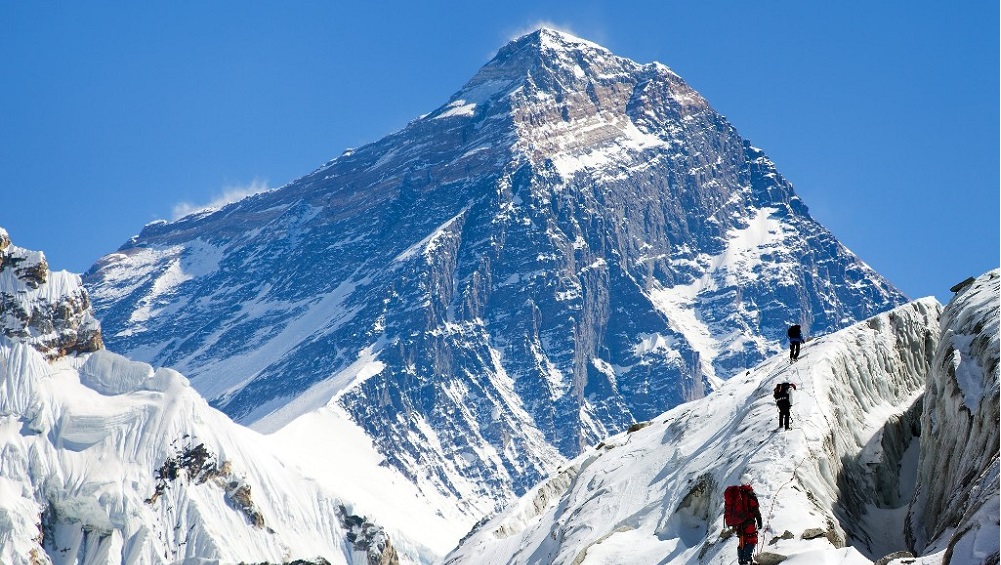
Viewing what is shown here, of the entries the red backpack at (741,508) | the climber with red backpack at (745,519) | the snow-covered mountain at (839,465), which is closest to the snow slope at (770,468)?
the snow-covered mountain at (839,465)

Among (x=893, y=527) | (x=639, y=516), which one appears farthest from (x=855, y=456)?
(x=639, y=516)

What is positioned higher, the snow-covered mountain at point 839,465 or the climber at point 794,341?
the climber at point 794,341

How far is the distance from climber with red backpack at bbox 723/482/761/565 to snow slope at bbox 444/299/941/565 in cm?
132

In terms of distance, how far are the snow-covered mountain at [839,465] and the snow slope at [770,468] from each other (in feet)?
0.29

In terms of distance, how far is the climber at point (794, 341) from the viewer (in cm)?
5706

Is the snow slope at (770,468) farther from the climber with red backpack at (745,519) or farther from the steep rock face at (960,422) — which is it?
the steep rock face at (960,422)

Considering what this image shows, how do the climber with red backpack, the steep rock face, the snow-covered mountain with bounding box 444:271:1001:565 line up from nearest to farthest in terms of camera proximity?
the climber with red backpack
the snow-covered mountain with bounding box 444:271:1001:565
the steep rock face

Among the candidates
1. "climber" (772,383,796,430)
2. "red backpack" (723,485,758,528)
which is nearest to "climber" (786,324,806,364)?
"climber" (772,383,796,430)

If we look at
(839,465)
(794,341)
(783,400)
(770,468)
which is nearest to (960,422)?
(839,465)

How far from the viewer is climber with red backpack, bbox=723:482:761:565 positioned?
3628cm

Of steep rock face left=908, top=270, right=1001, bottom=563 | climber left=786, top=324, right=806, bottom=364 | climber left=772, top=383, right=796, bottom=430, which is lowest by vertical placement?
steep rock face left=908, top=270, right=1001, bottom=563

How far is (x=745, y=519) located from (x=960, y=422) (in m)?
14.4

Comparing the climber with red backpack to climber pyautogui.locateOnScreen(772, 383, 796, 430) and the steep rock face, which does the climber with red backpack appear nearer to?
the steep rock face

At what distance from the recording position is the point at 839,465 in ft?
167
